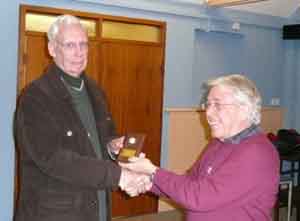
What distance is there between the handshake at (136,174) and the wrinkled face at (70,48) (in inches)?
18.7

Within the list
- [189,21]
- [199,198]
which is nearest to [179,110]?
[189,21]

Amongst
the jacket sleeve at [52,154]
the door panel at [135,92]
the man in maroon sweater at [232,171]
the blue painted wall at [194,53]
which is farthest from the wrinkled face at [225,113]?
the door panel at [135,92]

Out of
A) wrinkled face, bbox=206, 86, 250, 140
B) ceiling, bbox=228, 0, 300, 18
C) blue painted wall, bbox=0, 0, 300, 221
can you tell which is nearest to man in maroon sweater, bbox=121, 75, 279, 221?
wrinkled face, bbox=206, 86, 250, 140

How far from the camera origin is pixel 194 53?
5426 mm

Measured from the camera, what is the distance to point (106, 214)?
218 centimetres

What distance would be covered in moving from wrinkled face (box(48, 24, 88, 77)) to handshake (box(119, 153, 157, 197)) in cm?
47

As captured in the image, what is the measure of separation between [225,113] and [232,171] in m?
0.24

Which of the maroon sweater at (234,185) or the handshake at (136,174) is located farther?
the handshake at (136,174)

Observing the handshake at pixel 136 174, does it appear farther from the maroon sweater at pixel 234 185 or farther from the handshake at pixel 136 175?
the maroon sweater at pixel 234 185

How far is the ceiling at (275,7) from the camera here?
5.71 m

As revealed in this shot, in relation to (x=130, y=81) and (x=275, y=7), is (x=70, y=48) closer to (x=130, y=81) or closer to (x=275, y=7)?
(x=130, y=81)

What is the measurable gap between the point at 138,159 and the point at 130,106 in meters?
2.85

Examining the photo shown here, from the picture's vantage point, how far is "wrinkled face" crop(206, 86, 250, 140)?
186 centimetres

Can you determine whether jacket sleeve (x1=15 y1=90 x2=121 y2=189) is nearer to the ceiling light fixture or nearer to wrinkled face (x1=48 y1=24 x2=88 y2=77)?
wrinkled face (x1=48 y1=24 x2=88 y2=77)
